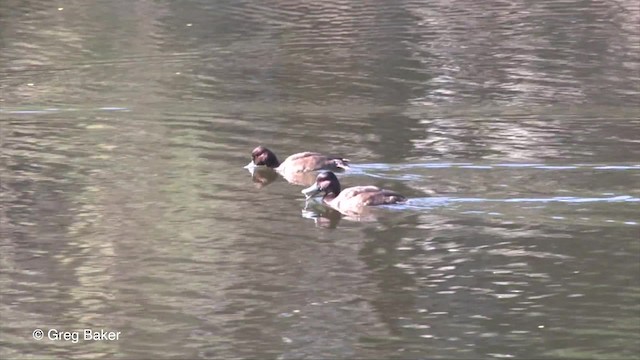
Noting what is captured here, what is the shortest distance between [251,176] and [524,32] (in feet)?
35.4

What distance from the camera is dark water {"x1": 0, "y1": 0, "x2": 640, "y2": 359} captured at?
9.24 meters

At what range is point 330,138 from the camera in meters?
15.4

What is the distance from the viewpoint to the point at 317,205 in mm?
12516

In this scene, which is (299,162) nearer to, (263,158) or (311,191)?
(263,158)

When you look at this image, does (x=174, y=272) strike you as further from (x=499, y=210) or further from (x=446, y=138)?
(x=446, y=138)

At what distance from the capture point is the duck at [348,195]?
1207cm

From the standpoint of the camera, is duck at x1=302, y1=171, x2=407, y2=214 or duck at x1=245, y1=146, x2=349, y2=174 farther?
duck at x1=245, y1=146, x2=349, y2=174

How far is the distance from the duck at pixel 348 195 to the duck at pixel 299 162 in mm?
789

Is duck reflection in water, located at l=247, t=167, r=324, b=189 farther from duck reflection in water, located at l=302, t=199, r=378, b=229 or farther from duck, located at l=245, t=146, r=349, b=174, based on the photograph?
duck reflection in water, located at l=302, t=199, r=378, b=229

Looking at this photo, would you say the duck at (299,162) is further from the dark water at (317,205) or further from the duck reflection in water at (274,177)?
the dark water at (317,205)

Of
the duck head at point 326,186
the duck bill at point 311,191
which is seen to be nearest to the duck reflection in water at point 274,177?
the duck bill at point 311,191

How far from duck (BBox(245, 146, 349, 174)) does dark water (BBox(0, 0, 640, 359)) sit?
22 cm

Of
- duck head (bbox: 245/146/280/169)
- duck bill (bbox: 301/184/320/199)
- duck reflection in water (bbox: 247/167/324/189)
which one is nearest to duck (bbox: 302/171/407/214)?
duck bill (bbox: 301/184/320/199)

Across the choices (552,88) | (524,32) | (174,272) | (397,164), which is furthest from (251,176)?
(524,32)
